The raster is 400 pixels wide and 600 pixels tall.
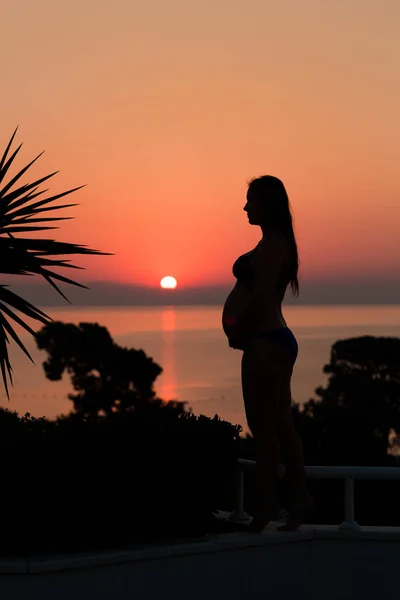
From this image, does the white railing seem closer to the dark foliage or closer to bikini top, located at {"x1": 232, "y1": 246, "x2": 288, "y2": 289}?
the dark foliage

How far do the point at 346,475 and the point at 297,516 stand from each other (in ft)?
1.60

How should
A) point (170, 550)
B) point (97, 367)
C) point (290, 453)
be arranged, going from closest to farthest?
point (170, 550), point (290, 453), point (97, 367)

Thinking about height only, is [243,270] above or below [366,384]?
below

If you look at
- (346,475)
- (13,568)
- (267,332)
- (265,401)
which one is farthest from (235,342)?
(13,568)

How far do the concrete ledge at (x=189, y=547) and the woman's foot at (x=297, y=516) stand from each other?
5 cm

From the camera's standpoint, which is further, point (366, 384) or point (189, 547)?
point (366, 384)

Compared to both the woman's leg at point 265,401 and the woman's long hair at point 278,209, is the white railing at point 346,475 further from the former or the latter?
the woman's long hair at point 278,209

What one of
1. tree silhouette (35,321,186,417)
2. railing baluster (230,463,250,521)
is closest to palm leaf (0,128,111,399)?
railing baluster (230,463,250,521)

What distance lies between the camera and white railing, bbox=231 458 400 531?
22.0ft

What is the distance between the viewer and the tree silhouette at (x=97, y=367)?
216 feet

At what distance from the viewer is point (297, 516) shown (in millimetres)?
7027

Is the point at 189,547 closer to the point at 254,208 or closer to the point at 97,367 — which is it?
the point at 254,208

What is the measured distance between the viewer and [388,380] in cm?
7519

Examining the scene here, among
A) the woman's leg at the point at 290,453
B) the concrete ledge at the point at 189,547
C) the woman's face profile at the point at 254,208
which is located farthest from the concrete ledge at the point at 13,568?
the woman's face profile at the point at 254,208
